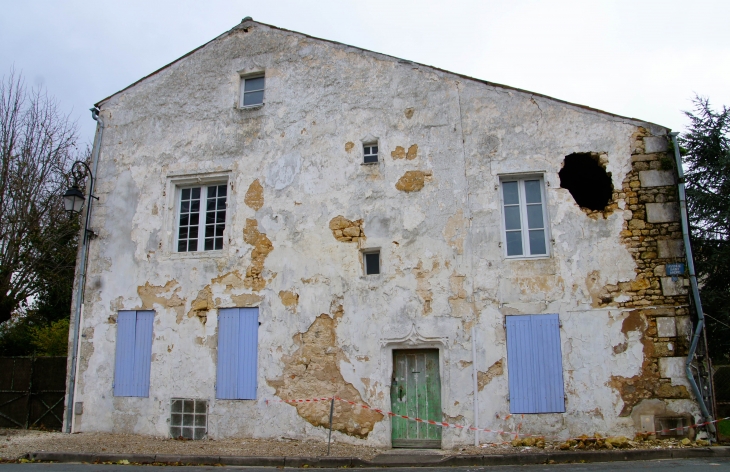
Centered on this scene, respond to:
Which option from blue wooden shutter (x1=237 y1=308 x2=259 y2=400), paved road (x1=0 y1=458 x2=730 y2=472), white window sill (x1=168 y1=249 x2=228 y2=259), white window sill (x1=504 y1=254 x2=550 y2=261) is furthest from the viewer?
white window sill (x1=168 y1=249 x2=228 y2=259)

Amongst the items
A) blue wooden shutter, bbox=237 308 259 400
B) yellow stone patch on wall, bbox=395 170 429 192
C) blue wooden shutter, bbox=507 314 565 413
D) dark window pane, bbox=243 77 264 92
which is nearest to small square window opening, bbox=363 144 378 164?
yellow stone patch on wall, bbox=395 170 429 192

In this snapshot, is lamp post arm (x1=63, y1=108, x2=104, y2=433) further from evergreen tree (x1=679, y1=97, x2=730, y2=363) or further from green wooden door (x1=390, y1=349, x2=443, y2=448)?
A: evergreen tree (x1=679, y1=97, x2=730, y2=363)

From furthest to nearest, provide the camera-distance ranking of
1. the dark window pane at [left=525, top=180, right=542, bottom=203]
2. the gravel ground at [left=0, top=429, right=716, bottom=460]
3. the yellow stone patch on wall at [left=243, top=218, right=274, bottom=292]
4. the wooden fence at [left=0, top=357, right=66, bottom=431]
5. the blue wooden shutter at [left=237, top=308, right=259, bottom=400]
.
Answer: the wooden fence at [left=0, top=357, right=66, bottom=431], the yellow stone patch on wall at [left=243, top=218, right=274, bottom=292], the blue wooden shutter at [left=237, top=308, right=259, bottom=400], the dark window pane at [left=525, top=180, right=542, bottom=203], the gravel ground at [left=0, top=429, right=716, bottom=460]

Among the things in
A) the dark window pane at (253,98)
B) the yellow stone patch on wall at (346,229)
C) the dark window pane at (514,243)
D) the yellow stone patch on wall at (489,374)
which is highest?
the dark window pane at (253,98)

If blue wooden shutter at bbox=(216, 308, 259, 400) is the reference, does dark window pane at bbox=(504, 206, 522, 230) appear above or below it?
above

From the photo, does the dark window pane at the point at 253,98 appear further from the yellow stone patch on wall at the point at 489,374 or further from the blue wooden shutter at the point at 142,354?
the yellow stone patch on wall at the point at 489,374

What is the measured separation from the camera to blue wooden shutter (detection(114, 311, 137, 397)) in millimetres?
10852

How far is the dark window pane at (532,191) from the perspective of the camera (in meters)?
9.98

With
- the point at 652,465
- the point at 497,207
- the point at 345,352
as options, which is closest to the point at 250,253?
the point at 345,352

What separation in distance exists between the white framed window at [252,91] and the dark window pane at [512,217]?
18.0ft

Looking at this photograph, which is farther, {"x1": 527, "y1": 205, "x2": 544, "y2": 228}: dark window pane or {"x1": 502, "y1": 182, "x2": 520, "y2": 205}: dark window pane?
{"x1": 502, "y1": 182, "x2": 520, "y2": 205}: dark window pane

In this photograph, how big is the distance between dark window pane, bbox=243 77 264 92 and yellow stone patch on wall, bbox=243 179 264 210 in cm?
215

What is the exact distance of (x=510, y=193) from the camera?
33.1 ft

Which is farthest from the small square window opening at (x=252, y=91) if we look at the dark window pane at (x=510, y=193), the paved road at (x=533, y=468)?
the paved road at (x=533, y=468)
